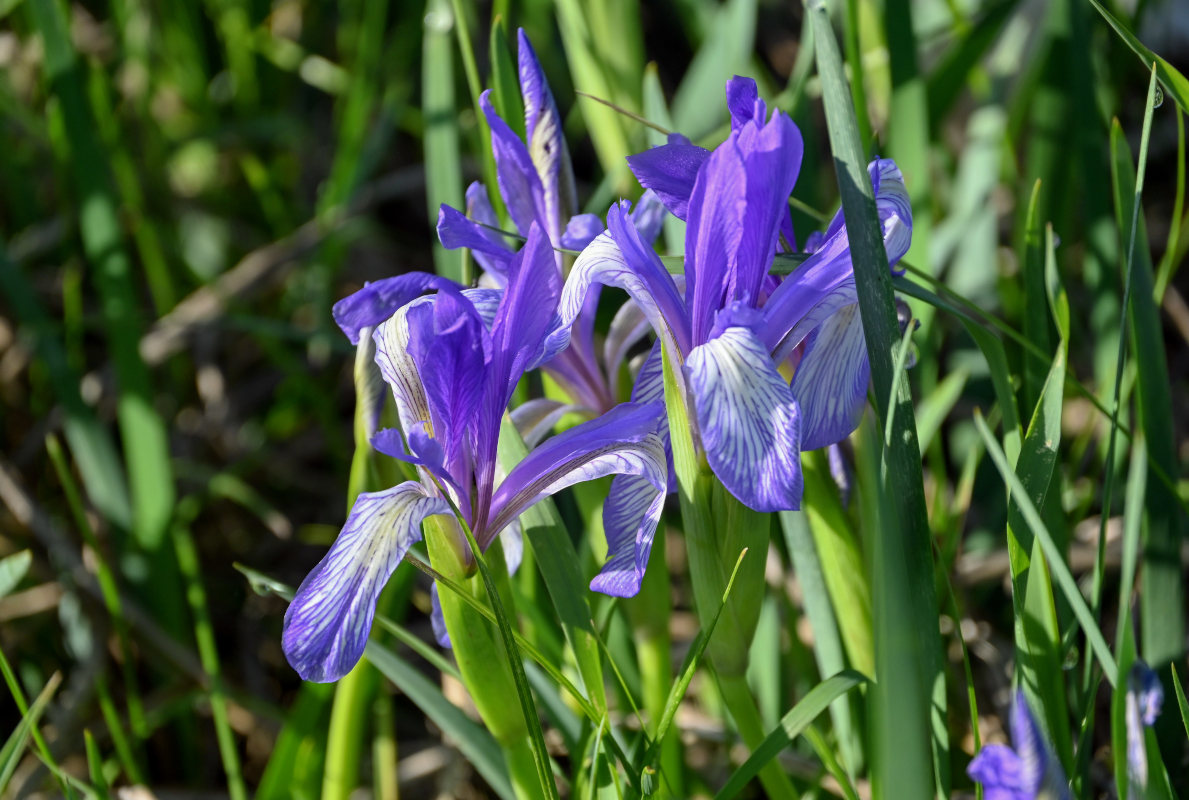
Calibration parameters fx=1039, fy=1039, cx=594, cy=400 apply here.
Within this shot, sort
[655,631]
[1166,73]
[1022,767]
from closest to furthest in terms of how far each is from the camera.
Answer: [1022,767], [1166,73], [655,631]

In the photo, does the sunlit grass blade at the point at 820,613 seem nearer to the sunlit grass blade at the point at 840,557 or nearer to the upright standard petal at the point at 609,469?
the sunlit grass blade at the point at 840,557

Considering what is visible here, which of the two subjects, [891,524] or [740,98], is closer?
[891,524]

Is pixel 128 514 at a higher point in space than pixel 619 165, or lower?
lower

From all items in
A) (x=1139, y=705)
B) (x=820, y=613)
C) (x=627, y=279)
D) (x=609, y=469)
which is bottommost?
(x=820, y=613)

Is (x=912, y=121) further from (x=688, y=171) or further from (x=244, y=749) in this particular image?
(x=244, y=749)

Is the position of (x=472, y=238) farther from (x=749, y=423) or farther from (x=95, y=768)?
(x=95, y=768)

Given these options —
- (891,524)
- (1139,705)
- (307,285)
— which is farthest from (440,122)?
(1139,705)

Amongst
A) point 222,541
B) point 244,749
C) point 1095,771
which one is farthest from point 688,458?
point 222,541
